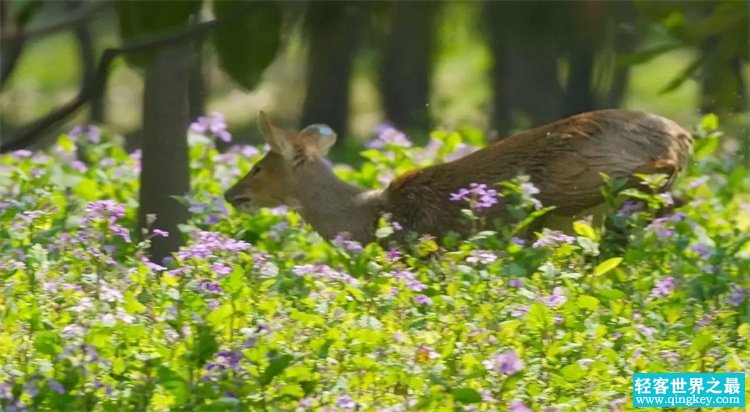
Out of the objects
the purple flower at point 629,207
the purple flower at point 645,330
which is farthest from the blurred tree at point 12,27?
the purple flower at point 629,207

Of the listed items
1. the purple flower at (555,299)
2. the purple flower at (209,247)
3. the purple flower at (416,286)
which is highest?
the purple flower at (209,247)

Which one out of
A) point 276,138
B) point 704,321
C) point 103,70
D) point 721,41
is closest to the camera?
point 103,70

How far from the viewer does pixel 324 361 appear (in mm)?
6145

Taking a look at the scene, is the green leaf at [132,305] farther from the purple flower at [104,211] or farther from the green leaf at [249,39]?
the green leaf at [249,39]

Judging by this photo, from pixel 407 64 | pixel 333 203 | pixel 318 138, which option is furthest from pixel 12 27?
pixel 407 64

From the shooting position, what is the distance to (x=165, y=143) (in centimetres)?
871

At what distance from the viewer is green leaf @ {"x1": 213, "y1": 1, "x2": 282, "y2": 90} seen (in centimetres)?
420

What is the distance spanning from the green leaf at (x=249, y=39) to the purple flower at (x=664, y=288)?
3334 mm

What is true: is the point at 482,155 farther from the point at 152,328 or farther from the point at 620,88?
the point at 620,88

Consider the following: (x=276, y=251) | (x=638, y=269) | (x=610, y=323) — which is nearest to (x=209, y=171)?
(x=276, y=251)

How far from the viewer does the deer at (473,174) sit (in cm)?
862

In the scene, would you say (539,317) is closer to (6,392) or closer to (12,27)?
(6,392)

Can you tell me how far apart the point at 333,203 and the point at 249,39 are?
508 centimetres

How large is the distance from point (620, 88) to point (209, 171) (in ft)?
30.7
